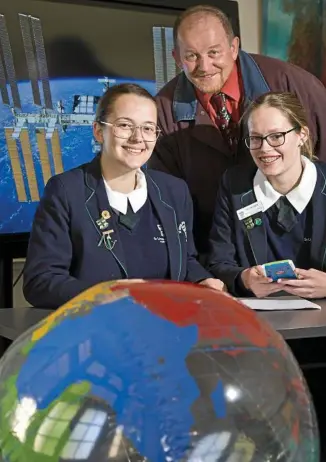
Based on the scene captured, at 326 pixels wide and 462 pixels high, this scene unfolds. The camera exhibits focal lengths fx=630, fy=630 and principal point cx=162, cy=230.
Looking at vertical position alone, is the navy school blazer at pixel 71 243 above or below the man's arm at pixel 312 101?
below

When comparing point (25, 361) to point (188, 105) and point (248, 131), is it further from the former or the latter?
point (188, 105)

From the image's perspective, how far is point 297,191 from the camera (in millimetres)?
1819

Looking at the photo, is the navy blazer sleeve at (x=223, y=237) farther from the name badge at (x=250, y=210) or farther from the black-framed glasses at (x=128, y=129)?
the black-framed glasses at (x=128, y=129)

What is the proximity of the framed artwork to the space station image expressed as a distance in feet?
3.05

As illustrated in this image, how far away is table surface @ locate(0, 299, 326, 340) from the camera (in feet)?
3.91

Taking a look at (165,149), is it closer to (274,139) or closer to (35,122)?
(274,139)

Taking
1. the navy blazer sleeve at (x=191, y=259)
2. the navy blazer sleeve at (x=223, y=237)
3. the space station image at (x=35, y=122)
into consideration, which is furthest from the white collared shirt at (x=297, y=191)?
the space station image at (x=35, y=122)

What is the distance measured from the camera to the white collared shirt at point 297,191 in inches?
71.5

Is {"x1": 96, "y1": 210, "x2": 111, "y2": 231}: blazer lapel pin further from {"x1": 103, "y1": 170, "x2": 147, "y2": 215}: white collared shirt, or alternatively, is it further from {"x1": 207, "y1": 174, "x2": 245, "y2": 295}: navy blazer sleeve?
{"x1": 207, "y1": 174, "x2": 245, "y2": 295}: navy blazer sleeve

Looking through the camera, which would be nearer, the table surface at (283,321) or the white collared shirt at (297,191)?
→ the table surface at (283,321)

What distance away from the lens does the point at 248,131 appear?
188 centimetres

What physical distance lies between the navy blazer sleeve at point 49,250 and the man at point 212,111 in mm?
560

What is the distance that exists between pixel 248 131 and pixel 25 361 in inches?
55.7

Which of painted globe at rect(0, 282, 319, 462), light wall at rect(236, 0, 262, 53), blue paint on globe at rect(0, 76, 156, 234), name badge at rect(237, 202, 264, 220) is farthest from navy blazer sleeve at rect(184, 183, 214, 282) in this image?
light wall at rect(236, 0, 262, 53)
